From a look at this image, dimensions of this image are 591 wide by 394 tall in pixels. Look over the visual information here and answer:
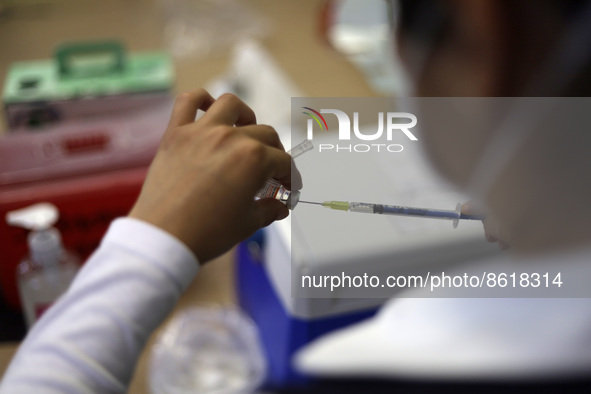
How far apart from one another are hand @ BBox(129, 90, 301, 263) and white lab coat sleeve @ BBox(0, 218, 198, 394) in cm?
3

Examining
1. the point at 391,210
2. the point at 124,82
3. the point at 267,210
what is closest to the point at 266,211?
the point at 267,210

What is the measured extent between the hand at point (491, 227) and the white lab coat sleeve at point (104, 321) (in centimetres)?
19

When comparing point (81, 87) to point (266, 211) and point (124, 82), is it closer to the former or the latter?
point (124, 82)

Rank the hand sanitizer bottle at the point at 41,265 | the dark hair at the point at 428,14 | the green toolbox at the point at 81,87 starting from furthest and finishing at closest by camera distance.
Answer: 1. the green toolbox at the point at 81,87
2. the hand sanitizer bottle at the point at 41,265
3. the dark hair at the point at 428,14

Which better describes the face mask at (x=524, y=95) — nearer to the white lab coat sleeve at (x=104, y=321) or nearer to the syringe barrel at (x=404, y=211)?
the syringe barrel at (x=404, y=211)

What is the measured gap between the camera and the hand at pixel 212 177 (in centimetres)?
33

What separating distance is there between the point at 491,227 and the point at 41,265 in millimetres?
522

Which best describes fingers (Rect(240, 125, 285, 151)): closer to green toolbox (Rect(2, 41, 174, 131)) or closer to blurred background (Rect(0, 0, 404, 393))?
blurred background (Rect(0, 0, 404, 393))

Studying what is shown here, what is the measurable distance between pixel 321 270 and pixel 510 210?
0.19 metres

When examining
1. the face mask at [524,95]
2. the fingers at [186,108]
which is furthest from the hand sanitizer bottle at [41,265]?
the face mask at [524,95]

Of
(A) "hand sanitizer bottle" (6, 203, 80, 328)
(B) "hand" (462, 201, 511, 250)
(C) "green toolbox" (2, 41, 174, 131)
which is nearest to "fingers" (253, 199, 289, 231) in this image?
(B) "hand" (462, 201, 511, 250)

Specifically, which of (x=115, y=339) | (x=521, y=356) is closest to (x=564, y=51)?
(x=521, y=356)

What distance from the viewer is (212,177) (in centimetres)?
33

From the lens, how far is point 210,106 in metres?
0.36
